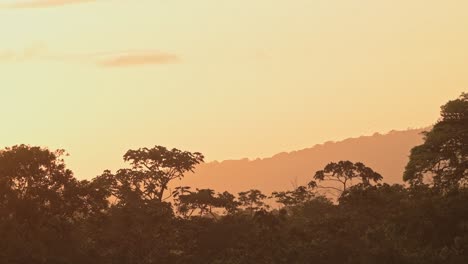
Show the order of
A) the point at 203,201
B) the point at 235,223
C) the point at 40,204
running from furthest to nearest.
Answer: the point at 203,201 < the point at 235,223 < the point at 40,204

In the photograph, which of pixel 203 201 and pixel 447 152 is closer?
pixel 447 152

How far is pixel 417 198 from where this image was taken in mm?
61062

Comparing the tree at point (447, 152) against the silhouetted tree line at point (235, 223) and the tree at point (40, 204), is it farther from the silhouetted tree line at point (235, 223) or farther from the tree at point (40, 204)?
the tree at point (40, 204)

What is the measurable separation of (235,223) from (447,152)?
24.8 metres

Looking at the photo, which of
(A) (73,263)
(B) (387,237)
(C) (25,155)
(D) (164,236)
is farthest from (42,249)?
(B) (387,237)

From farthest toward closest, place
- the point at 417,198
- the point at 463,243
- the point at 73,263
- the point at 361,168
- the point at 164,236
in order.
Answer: the point at 361,168, the point at 164,236, the point at 417,198, the point at 73,263, the point at 463,243

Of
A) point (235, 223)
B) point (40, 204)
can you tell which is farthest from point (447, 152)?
point (40, 204)

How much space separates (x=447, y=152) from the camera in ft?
199

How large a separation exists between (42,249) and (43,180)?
23.7 ft

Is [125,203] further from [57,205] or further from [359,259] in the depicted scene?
[359,259]

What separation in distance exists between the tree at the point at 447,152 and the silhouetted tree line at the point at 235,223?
84mm

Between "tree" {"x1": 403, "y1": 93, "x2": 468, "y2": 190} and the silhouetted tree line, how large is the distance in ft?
0.28

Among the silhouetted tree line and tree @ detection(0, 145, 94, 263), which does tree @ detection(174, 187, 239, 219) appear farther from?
tree @ detection(0, 145, 94, 263)

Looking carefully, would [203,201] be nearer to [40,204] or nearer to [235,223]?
[235,223]
